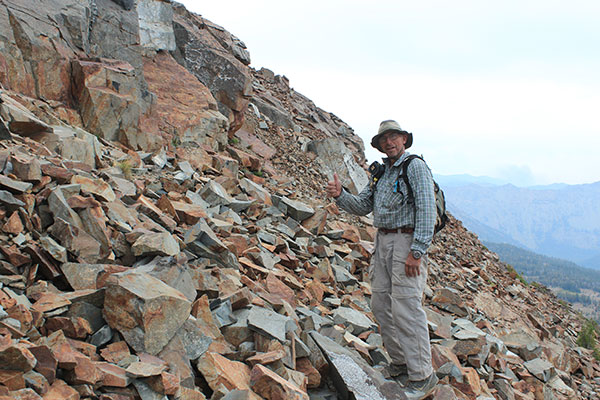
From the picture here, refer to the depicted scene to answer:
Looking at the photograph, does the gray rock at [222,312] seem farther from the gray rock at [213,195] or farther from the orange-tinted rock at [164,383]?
the gray rock at [213,195]

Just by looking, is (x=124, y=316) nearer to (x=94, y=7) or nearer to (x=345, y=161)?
(x=94, y=7)

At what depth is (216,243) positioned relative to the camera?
6.55m

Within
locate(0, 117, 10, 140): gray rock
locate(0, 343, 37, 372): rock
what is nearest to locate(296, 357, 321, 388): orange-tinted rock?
locate(0, 343, 37, 372): rock

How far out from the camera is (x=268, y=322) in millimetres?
5211

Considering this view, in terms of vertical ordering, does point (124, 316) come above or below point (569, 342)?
above

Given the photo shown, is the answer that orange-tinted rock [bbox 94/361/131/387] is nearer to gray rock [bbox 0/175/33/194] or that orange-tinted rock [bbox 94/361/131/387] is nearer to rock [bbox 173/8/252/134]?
gray rock [bbox 0/175/33/194]

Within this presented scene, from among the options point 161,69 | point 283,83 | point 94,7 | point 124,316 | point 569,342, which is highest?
point 283,83

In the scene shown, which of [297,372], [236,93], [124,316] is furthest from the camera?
[236,93]

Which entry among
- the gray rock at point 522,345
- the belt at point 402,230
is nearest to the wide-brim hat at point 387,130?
the belt at point 402,230

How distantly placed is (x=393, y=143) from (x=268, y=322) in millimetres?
2780

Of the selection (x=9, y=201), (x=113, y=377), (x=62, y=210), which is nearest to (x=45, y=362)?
(x=113, y=377)

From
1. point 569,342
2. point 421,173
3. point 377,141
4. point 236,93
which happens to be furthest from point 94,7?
point 569,342

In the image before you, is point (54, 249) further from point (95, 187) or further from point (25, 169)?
point (95, 187)

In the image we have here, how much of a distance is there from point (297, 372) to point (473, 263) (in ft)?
45.5
